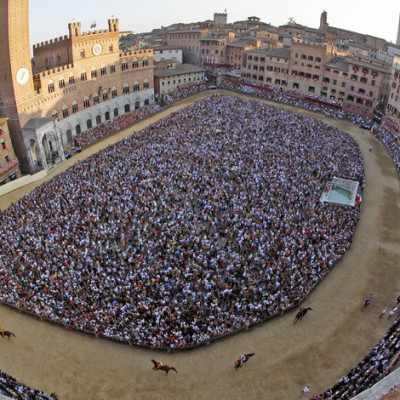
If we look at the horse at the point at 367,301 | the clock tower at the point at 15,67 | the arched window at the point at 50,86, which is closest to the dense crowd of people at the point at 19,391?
the horse at the point at 367,301

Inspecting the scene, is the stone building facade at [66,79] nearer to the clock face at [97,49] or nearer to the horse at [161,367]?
the clock face at [97,49]

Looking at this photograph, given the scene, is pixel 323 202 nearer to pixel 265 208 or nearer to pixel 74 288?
pixel 265 208

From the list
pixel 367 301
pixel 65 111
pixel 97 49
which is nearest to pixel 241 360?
pixel 367 301

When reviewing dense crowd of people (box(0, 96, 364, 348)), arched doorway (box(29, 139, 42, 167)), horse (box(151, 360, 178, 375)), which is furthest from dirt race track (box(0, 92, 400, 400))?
arched doorway (box(29, 139, 42, 167))

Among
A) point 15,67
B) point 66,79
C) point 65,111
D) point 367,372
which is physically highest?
point 15,67

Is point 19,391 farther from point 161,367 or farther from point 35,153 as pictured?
→ point 35,153

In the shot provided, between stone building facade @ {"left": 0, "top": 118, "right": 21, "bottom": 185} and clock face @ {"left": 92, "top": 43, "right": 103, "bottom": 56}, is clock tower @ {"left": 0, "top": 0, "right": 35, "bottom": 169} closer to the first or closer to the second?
stone building facade @ {"left": 0, "top": 118, "right": 21, "bottom": 185}
